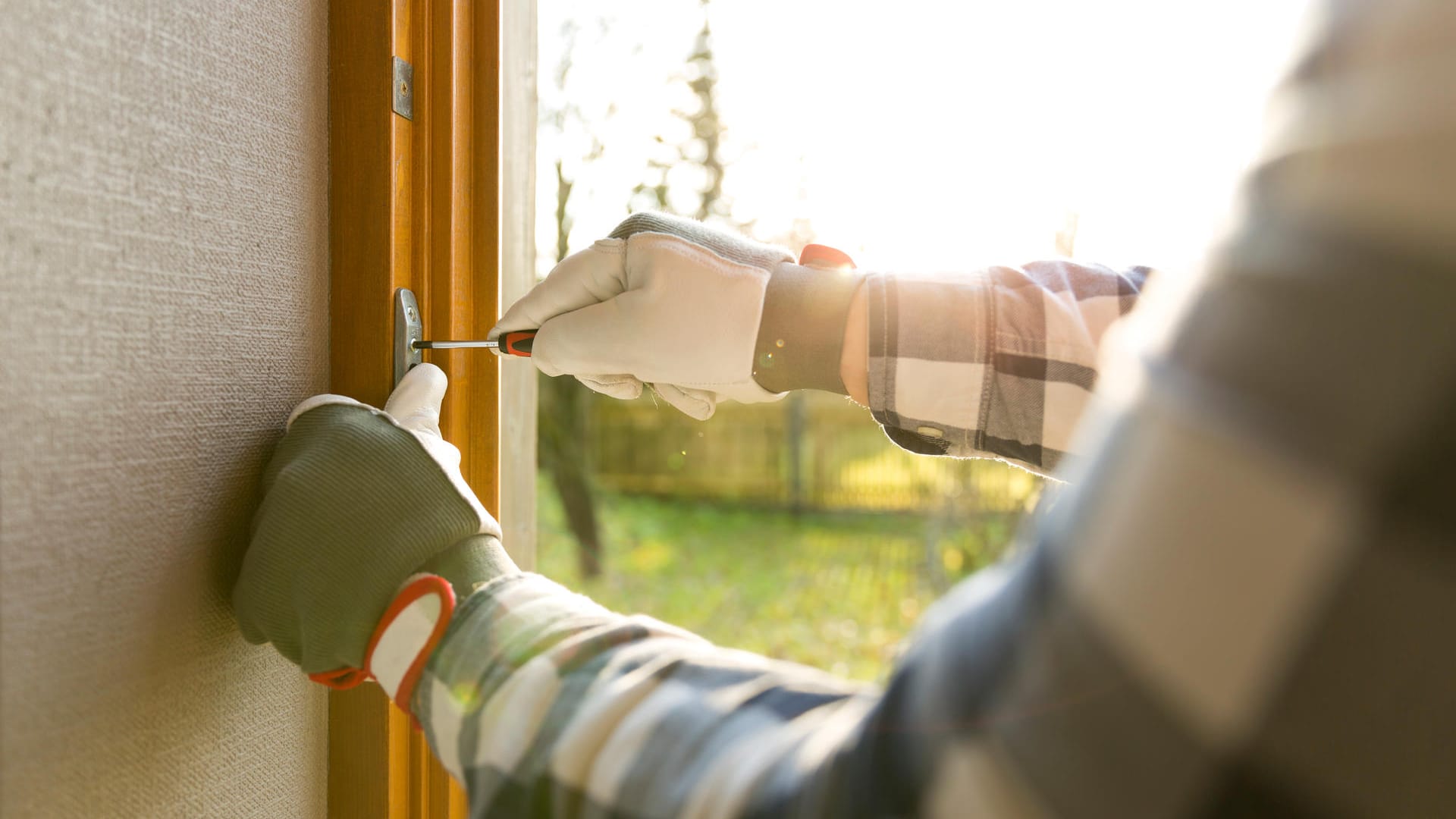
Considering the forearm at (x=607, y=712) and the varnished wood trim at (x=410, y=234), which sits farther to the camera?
the varnished wood trim at (x=410, y=234)

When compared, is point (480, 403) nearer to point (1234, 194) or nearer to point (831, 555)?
point (1234, 194)

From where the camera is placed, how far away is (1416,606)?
0.22 m

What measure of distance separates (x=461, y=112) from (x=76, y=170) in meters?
0.33

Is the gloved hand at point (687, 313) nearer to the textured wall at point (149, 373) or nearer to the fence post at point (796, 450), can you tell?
the textured wall at point (149, 373)

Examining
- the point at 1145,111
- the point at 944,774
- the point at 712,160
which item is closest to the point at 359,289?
the point at 944,774

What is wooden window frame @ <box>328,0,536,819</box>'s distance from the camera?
0.70 m

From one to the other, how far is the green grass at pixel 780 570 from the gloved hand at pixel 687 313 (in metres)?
2.44

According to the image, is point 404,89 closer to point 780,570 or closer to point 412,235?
point 412,235

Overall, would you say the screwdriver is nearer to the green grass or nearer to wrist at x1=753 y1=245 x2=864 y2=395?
wrist at x1=753 y1=245 x2=864 y2=395

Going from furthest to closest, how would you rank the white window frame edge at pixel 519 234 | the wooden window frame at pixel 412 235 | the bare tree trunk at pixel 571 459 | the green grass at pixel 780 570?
1. the bare tree trunk at pixel 571 459
2. the green grass at pixel 780 570
3. the white window frame edge at pixel 519 234
4. the wooden window frame at pixel 412 235

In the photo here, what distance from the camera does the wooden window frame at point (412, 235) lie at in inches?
27.5

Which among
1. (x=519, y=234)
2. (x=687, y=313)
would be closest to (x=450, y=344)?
(x=687, y=313)

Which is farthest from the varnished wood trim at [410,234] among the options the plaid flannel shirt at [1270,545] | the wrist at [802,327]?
the plaid flannel shirt at [1270,545]

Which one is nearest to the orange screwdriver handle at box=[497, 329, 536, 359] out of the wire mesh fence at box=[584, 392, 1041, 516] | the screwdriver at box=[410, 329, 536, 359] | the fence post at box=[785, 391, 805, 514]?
the screwdriver at box=[410, 329, 536, 359]
